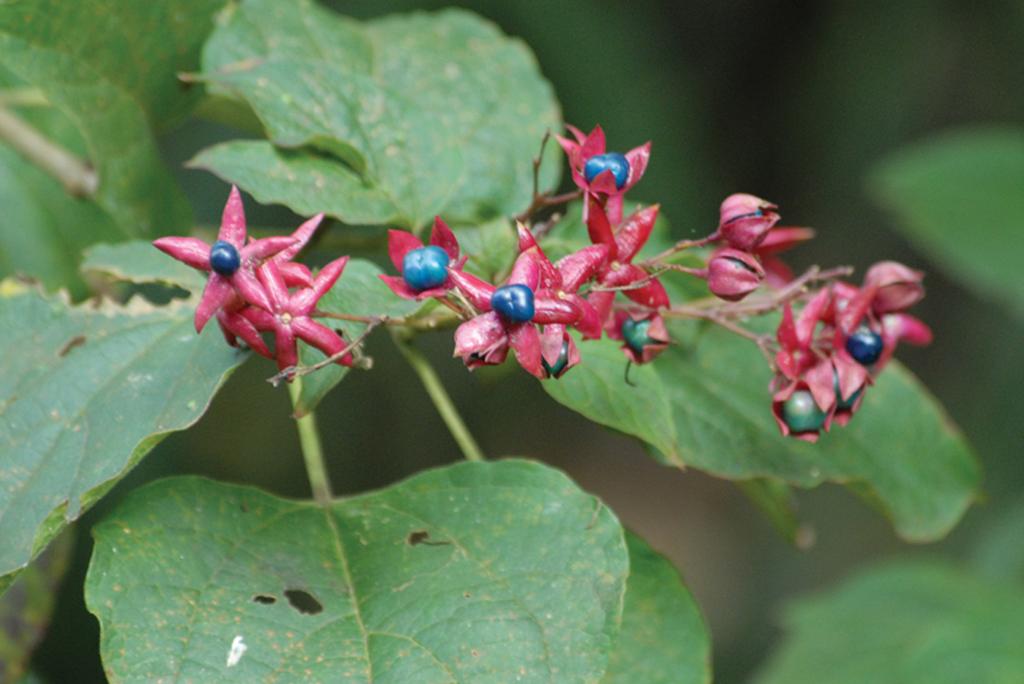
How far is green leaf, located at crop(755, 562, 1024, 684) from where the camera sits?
185cm

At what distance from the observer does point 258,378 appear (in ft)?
11.0

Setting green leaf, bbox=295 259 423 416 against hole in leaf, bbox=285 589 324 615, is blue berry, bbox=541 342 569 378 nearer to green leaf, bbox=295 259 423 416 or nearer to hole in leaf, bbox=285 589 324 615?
green leaf, bbox=295 259 423 416

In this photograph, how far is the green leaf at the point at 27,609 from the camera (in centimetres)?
160

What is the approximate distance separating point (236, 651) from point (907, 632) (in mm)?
1453

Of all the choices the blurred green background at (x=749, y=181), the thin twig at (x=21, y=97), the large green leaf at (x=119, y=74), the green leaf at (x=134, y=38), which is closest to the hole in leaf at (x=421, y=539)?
the large green leaf at (x=119, y=74)

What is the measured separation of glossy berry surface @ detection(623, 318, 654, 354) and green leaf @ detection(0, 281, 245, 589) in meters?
0.39

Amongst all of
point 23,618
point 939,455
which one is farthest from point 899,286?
point 23,618

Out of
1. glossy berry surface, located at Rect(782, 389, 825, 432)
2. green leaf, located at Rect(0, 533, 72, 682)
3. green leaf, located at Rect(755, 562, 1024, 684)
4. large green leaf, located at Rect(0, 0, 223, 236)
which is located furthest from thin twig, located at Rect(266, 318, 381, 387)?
green leaf, located at Rect(755, 562, 1024, 684)

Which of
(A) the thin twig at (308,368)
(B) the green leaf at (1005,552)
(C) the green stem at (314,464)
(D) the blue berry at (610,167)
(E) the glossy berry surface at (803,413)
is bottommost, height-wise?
(B) the green leaf at (1005,552)

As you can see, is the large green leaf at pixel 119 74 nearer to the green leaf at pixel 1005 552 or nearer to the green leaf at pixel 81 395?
the green leaf at pixel 81 395

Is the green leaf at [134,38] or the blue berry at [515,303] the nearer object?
the blue berry at [515,303]

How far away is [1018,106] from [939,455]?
2540 mm

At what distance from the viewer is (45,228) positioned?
1898mm

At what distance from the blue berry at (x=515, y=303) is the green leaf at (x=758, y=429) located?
195 millimetres
